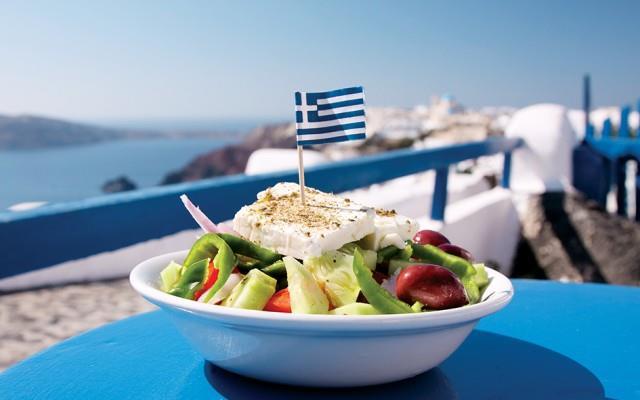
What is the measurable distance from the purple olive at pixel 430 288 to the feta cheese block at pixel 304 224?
84mm

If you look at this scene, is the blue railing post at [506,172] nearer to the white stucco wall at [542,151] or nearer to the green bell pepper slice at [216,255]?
the white stucco wall at [542,151]

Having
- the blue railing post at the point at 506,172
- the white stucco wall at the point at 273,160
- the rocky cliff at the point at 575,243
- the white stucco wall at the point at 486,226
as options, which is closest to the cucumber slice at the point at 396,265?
the white stucco wall at the point at 486,226

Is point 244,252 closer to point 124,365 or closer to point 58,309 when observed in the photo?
point 124,365

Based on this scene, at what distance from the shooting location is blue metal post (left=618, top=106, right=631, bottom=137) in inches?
246

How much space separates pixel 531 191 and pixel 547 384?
4783 mm

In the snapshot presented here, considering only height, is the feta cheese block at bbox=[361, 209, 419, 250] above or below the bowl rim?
above

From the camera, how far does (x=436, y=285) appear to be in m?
0.72

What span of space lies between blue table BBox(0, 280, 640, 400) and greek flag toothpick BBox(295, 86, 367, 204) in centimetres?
27

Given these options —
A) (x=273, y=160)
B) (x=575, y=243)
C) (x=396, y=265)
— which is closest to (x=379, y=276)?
(x=396, y=265)

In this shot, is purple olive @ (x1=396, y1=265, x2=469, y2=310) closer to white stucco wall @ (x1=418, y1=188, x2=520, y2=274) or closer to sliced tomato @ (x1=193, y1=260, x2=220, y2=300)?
sliced tomato @ (x1=193, y1=260, x2=220, y2=300)

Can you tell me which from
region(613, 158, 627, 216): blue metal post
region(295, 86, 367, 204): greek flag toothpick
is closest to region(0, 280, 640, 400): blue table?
region(295, 86, 367, 204): greek flag toothpick

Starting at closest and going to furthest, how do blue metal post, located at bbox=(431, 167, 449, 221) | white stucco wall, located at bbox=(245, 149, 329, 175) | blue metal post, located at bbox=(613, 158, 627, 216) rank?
blue metal post, located at bbox=(431, 167, 449, 221)
blue metal post, located at bbox=(613, 158, 627, 216)
white stucco wall, located at bbox=(245, 149, 329, 175)

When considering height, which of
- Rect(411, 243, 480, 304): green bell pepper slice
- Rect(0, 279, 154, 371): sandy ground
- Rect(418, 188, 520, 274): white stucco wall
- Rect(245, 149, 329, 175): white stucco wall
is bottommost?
Rect(0, 279, 154, 371): sandy ground

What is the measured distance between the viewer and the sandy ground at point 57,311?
3.73 meters
